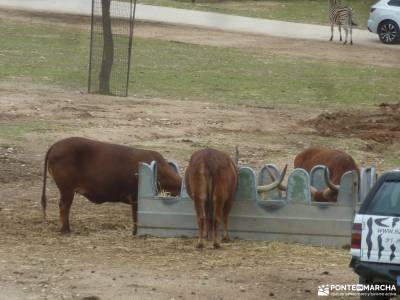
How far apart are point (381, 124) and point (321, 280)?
12.7 meters

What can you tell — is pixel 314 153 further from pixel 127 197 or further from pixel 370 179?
pixel 127 197

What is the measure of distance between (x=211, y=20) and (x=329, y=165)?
28.8 metres

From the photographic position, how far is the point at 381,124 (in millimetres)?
23828

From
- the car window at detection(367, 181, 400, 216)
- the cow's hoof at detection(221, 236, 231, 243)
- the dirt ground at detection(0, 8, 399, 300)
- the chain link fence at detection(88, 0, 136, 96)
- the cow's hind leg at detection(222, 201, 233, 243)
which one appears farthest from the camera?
the chain link fence at detection(88, 0, 136, 96)

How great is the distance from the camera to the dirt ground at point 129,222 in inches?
440

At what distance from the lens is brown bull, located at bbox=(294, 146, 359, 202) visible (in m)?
13.9

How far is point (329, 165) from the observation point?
15.0 m

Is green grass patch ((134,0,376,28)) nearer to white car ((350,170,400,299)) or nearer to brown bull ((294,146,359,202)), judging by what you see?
brown bull ((294,146,359,202))

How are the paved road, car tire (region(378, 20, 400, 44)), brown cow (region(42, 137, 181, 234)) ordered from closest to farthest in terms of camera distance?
1. brown cow (region(42, 137, 181, 234))
2. car tire (region(378, 20, 400, 44))
3. the paved road

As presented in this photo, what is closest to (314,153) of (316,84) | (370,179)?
(370,179)

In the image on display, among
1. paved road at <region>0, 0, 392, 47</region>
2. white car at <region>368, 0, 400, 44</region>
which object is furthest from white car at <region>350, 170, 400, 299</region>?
paved road at <region>0, 0, 392, 47</region>

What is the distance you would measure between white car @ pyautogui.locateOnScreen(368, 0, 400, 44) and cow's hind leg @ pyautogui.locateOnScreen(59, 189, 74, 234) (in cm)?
2703

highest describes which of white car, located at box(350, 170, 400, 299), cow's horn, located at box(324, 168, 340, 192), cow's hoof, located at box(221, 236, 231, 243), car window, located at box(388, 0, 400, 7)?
car window, located at box(388, 0, 400, 7)

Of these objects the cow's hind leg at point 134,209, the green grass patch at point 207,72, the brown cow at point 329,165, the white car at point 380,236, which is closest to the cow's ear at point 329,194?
the brown cow at point 329,165
